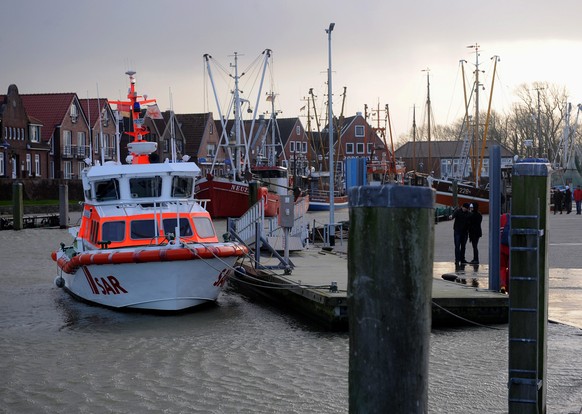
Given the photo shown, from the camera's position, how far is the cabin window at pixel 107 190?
20.8 m

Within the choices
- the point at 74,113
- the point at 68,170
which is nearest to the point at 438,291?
the point at 68,170

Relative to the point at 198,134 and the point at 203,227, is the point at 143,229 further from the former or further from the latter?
the point at 198,134

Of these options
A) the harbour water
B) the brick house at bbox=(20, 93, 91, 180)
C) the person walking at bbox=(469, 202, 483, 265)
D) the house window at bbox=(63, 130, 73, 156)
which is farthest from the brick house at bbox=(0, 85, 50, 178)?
the harbour water

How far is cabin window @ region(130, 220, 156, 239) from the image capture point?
19766 millimetres

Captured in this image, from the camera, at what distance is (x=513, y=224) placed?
7.82m

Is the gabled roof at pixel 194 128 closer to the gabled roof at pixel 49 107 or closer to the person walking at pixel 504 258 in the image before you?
the gabled roof at pixel 49 107

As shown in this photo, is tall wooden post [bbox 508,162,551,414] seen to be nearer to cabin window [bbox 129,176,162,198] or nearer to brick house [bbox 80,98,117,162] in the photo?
cabin window [bbox 129,176,162,198]

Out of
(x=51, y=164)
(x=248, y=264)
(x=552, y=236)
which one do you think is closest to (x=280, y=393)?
(x=248, y=264)

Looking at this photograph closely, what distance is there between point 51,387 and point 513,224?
752cm

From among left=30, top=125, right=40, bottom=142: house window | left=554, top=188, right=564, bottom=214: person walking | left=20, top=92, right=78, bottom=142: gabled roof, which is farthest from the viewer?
left=20, top=92, right=78, bottom=142: gabled roof

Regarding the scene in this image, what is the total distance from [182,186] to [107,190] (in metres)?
1.66

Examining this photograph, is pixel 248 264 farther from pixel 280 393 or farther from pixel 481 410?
pixel 481 410

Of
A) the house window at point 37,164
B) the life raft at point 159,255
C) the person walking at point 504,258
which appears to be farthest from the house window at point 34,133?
the person walking at point 504,258

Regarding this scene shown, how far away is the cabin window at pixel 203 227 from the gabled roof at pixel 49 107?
69.7 meters
